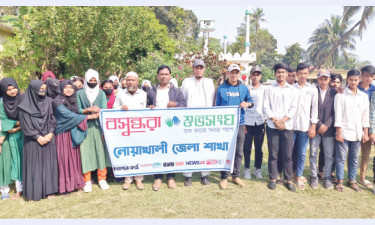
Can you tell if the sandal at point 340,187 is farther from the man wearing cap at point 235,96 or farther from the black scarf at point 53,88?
the black scarf at point 53,88

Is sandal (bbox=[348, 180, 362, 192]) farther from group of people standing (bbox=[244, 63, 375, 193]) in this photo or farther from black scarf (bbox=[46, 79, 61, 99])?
black scarf (bbox=[46, 79, 61, 99])

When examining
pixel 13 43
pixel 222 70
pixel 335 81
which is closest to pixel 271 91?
pixel 335 81

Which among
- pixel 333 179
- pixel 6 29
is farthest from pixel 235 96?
pixel 6 29

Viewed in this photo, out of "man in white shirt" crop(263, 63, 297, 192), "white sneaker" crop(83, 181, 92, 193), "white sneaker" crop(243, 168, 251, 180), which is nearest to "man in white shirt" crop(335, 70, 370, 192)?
"man in white shirt" crop(263, 63, 297, 192)

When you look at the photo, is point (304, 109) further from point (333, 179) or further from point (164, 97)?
point (164, 97)

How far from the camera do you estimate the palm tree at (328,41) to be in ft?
123

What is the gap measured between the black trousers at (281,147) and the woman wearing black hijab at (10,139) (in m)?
3.71

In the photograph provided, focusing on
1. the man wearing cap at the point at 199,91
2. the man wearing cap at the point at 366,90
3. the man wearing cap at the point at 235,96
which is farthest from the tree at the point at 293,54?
the man wearing cap at the point at 199,91

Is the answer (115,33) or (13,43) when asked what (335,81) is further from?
(13,43)

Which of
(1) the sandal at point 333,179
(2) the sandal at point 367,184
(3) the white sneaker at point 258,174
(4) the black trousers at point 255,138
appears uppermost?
(4) the black trousers at point 255,138

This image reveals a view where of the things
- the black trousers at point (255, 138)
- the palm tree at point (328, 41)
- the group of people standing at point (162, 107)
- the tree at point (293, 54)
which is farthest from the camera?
the tree at point (293, 54)

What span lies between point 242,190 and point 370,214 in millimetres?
1662

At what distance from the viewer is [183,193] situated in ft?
12.9

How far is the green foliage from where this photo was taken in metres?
8.83
